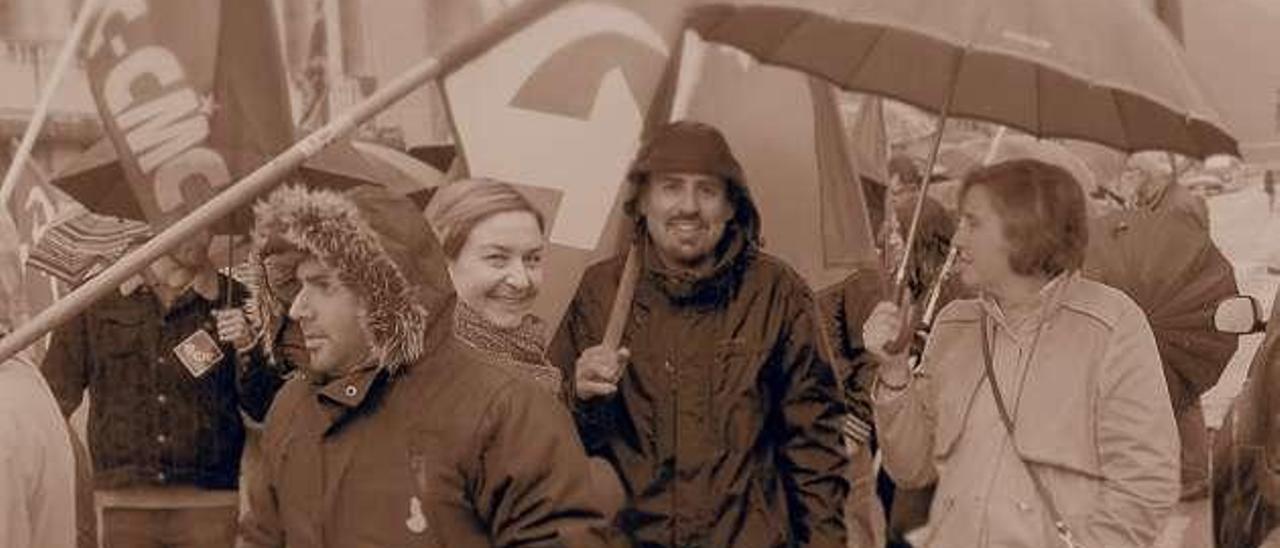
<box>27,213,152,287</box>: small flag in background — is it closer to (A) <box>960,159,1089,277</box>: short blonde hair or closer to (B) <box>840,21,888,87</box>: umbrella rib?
(B) <box>840,21,888,87</box>: umbrella rib

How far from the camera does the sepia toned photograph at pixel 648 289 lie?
365 cm

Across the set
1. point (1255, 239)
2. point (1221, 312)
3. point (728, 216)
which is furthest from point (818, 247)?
point (1255, 239)

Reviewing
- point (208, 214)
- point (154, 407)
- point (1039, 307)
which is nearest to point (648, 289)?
point (1039, 307)

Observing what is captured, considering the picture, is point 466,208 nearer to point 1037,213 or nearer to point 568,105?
point 1037,213

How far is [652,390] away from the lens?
196 inches

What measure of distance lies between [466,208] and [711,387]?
2.46 ft

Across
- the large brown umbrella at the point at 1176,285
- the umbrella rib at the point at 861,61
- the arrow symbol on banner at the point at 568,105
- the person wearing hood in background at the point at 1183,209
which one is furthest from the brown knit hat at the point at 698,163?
the person wearing hood in background at the point at 1183,209

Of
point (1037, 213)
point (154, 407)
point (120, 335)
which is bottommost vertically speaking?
point (154, 407)

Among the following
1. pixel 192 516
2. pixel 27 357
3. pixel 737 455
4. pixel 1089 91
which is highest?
pixel 1089 91

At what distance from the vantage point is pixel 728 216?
507 cm

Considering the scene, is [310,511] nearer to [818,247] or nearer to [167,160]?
[167,160]

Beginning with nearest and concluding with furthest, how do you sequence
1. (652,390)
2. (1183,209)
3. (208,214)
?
1. (208,214)
2. (652,390)
3. (1183,209)

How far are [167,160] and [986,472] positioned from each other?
7.96ft

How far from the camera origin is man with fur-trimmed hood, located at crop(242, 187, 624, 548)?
3.53 meters
